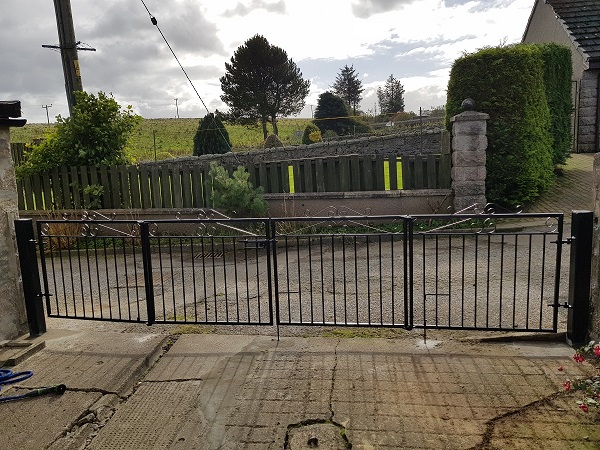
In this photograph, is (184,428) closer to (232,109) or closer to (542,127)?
(542,127)

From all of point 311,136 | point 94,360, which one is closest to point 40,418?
point 94,360

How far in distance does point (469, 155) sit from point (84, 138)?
338 inches

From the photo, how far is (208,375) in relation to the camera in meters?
3.93

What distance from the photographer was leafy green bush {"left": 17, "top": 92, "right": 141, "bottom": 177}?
10.8 metres

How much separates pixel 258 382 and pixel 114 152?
29.4 ft

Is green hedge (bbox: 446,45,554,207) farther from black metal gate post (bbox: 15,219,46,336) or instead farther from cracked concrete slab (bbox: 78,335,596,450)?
black metal gate post (bbox: 15,219,46,336)

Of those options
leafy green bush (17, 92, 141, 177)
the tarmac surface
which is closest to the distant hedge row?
the tarmac surface

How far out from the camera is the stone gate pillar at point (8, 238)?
14.5 feet

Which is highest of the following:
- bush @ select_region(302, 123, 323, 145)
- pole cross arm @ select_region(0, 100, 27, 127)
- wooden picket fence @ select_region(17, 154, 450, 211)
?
bush @ select_region(302, 123, 323, 145)

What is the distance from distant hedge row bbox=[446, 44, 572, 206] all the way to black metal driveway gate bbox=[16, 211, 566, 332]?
1.08 metres

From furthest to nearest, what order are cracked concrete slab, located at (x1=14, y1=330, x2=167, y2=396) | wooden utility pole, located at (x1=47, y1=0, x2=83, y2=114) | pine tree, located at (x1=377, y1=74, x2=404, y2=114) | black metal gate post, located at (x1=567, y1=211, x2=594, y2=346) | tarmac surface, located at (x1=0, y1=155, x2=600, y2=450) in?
pine tree, located at (x1=377, y1=74, x2=404, y2=114)
wooden utility pole, located at (x1=47, y1=0, x2=83, y2=114)
black metal gate post, located at (x1=567, y1=211, x2=594, y2=346)
cracked concrete slab, located at (x1=14, y1=330, x2=167, y2=396)
tarmac surface, located at (x1=0, y1=155, x2=600, y2=450)

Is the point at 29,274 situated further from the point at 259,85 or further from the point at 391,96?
the point at 391,96

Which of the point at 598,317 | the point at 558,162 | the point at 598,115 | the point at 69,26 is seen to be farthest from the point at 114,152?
the point at 598,115

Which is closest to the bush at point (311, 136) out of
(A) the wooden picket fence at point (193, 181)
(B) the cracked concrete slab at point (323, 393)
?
(A) the wooden picket fence at point (193, 181)
